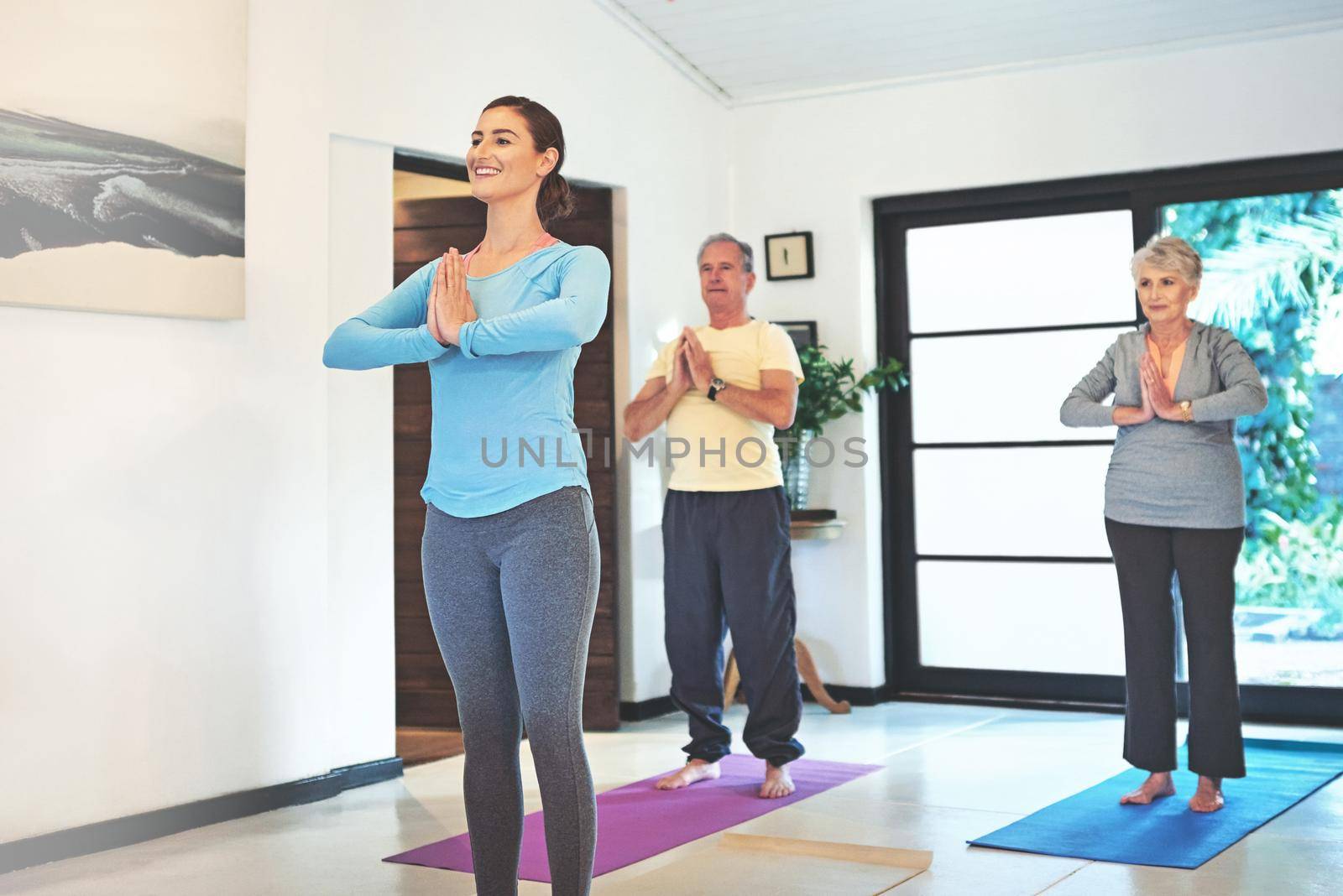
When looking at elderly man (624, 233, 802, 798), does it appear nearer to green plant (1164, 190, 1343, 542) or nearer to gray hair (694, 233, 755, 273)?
gray hair (694, 233, 755, 273)

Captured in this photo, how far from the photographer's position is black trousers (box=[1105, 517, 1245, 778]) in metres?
3.41

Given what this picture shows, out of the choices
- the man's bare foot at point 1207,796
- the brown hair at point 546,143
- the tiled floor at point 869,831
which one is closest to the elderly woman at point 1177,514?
the man's bare foot at point 1207,796

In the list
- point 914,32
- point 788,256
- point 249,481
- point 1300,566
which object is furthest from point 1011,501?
point 249,481

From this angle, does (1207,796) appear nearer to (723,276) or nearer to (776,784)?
(776,784)

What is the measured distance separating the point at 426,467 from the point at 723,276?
5.26 feet

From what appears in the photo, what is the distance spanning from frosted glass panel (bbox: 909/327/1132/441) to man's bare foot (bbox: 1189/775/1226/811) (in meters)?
1.90

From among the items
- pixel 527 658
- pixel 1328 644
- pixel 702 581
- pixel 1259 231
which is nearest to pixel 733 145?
pixel 1259 231

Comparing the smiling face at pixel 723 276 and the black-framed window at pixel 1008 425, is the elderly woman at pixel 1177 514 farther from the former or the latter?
the black-framed window at pixel 1008 425

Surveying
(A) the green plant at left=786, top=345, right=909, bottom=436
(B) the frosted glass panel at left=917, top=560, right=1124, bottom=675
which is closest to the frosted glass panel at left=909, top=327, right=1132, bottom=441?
(A) the green plant at left=786, top=345, right=909, bottom=436

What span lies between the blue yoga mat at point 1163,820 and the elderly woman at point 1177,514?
0.08 meters

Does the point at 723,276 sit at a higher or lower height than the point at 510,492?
higher

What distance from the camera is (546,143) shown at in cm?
222

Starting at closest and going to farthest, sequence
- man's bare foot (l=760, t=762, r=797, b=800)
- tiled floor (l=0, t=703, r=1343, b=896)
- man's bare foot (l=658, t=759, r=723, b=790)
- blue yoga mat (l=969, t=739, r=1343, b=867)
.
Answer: tiled floor (l=0, t=703, r=1343, b=896)
blue yoga mat (l=969, t=739, r=1343, b=867)
man's bare foot (l=760, t=762, r=797, b=800)
man's bare foot (l=658, t=759, r=723, b=790)

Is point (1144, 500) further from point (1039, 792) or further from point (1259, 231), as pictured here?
point (1259, 231)
